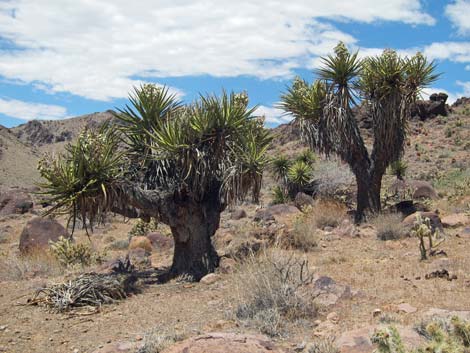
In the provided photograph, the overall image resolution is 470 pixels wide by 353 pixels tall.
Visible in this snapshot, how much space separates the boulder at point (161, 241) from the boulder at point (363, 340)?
9.45 m

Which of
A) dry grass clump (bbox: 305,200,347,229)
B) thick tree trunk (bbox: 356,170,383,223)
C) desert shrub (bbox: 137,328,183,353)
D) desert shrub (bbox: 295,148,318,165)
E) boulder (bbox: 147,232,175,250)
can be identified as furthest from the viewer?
desert shrub (bbox: 295,148,318,165)

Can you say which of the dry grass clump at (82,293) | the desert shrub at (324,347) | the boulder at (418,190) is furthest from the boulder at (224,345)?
the boulder at (418,190)

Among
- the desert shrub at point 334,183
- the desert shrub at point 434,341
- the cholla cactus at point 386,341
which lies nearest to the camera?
the desert shrub at point 434,341

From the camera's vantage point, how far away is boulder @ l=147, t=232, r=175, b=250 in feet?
47.7

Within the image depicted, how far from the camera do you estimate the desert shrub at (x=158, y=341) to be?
552 centimetres

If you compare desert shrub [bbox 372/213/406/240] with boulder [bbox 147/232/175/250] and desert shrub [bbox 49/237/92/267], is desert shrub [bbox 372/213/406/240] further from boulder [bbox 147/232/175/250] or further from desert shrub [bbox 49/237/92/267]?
desert shrub [bbox 49/237/92/267]

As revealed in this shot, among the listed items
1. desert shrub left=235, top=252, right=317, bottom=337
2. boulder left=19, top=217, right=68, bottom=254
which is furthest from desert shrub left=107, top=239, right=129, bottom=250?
desert shrub left=235, top=252, right=317, bottom=337

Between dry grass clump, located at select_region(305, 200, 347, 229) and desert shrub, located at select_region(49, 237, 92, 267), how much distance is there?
19.6 ft

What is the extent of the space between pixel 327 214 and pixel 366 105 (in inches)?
131

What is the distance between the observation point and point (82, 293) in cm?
825

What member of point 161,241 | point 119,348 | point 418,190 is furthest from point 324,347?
point 418,190

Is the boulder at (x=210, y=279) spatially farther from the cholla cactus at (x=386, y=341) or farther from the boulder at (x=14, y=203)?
the boulder at (x=14, y=203)

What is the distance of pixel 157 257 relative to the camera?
13.3 m

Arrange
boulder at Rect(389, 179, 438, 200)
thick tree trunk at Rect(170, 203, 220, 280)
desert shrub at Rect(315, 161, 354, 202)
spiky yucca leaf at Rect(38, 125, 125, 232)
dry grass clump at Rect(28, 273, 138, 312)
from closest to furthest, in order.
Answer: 1. dry grass clump at Rect(28, 273, 138, 312)
2. spiky yucca leaf at Rect(38, 125, 125, 232)
3. thick tree trunk at Rect(170, 203, 220, 280)
4. boulder at Rect(389, 179, 438, 200)
5. desert shrub at Rect(315, 161, 354, 202)
